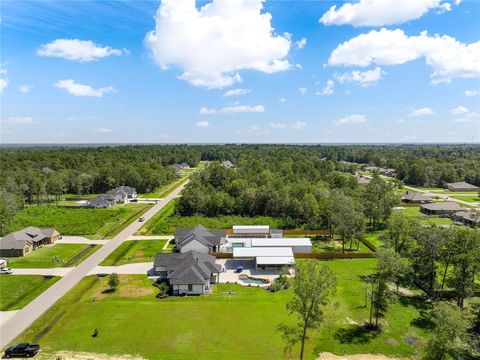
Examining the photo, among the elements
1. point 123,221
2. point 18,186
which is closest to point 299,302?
point 123,221

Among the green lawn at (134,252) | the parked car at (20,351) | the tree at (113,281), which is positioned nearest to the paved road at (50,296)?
the green lawn at (134,252)

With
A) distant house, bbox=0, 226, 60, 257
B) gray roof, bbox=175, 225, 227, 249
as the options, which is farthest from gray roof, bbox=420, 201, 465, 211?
distant house, bbox=0, 226, 60, 257

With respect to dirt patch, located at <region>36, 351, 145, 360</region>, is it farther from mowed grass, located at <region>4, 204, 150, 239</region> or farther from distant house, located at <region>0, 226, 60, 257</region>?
mowed grass, located at <region>4, 204, 150, 239</region>

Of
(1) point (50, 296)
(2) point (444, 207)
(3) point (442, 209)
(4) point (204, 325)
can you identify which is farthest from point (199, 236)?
(2) point (444, 207)

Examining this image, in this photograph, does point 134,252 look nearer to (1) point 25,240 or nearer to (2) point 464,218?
(1) point 25,240

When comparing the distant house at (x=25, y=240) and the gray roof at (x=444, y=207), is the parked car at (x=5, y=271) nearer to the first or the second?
the distant house at (x=25, y=240)

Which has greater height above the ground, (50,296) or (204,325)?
(50,296)

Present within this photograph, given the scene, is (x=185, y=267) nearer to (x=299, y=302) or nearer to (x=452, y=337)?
(x=299, y=302)
